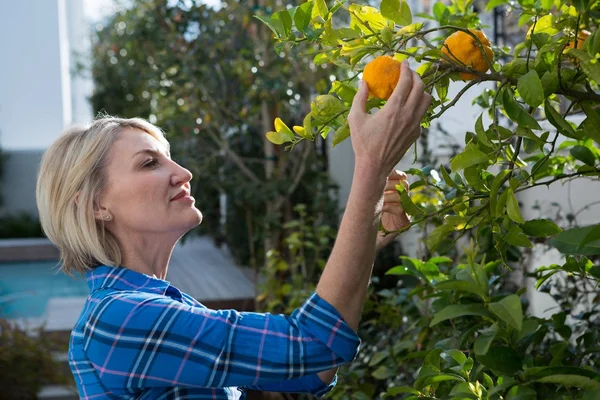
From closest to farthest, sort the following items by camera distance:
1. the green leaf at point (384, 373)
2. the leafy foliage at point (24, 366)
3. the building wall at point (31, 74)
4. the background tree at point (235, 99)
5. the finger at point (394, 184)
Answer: the finger at point (394, 184)
the green leaf at point (384, 373)
the leafy foliage at point (24, 366)
the background tree at point (235, 99)
the building wall at point (31, 74)

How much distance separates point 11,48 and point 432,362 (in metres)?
16.3

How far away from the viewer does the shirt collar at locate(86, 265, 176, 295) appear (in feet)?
4.72

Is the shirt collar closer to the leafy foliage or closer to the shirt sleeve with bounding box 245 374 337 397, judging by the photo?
the shirt sleeve with bounding box 245 374 337 397

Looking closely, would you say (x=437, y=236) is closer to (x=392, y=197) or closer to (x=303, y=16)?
(x=392, y=197)

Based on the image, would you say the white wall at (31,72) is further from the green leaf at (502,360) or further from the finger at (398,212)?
the green leaf at (502,360)

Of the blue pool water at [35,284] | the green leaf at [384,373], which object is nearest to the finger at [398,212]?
the green leaf at [384,373]

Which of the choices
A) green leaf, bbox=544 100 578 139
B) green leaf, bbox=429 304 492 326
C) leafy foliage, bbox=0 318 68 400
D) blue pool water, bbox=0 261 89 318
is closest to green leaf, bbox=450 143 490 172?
green leaf, bbox=544 100 578 139

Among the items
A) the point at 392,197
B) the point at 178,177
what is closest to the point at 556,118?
the point at 392,197

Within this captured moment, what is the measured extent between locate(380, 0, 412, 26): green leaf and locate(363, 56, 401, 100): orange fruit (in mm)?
62

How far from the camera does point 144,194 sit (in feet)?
4.90

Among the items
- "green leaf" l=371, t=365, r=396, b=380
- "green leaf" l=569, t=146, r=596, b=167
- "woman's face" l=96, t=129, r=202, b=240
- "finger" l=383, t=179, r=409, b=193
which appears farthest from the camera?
"green leaf" l=371, t=365, r=396, b=380

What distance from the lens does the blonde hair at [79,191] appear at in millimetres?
1512

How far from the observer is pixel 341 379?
292 centimetres

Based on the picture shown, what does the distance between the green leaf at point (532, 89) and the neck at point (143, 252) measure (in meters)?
0.79
